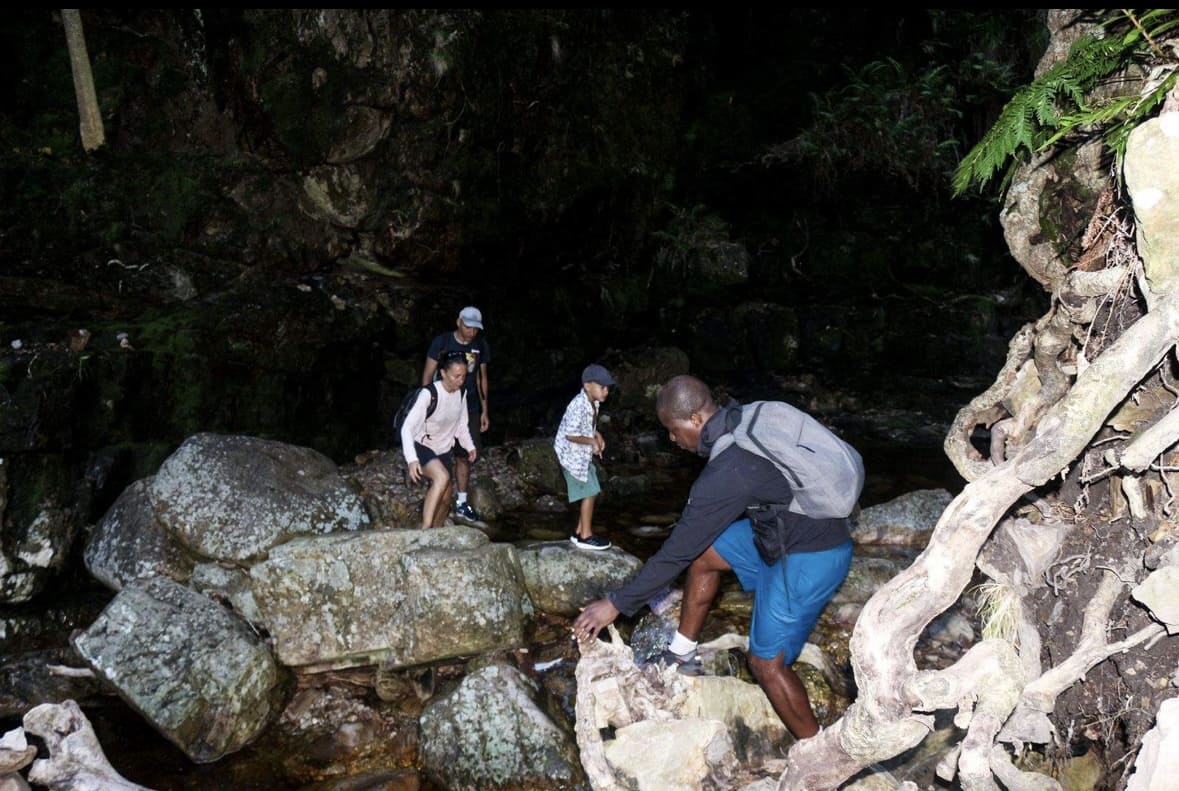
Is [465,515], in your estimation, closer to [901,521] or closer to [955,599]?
[901,521]

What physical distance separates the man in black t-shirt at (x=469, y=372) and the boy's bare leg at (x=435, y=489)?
31.1 inches

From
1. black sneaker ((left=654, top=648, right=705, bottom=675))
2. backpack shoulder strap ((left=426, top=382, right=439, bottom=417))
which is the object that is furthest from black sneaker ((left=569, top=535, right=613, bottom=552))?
black sneaker ((left=654, top=648, right=705, bottom=675))

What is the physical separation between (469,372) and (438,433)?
1.04 meters

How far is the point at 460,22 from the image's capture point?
11.2m

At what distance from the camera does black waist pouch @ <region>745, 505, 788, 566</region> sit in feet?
12.7

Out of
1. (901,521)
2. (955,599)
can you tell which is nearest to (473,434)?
(901,521)

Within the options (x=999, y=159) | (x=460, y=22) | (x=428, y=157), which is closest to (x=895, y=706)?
(x=999, y=159)

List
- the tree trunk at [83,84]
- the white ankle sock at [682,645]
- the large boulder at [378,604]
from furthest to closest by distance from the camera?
the tree trunk at [83,84] → the large boulder at [378,604] → the white ankle sock at [682,645]

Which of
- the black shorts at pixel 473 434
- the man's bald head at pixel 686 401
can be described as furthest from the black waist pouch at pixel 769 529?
the black shorts at pixel 473 434

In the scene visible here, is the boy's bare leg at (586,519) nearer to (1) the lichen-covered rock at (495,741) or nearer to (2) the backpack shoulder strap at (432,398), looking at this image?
(2) the backpack shoulder strap at (432,398)

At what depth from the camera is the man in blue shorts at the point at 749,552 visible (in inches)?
146

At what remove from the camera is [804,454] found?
12.2 feet

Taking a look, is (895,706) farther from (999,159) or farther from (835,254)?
(835,254)

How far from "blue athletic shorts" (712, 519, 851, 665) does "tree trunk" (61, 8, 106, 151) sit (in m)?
10.0
